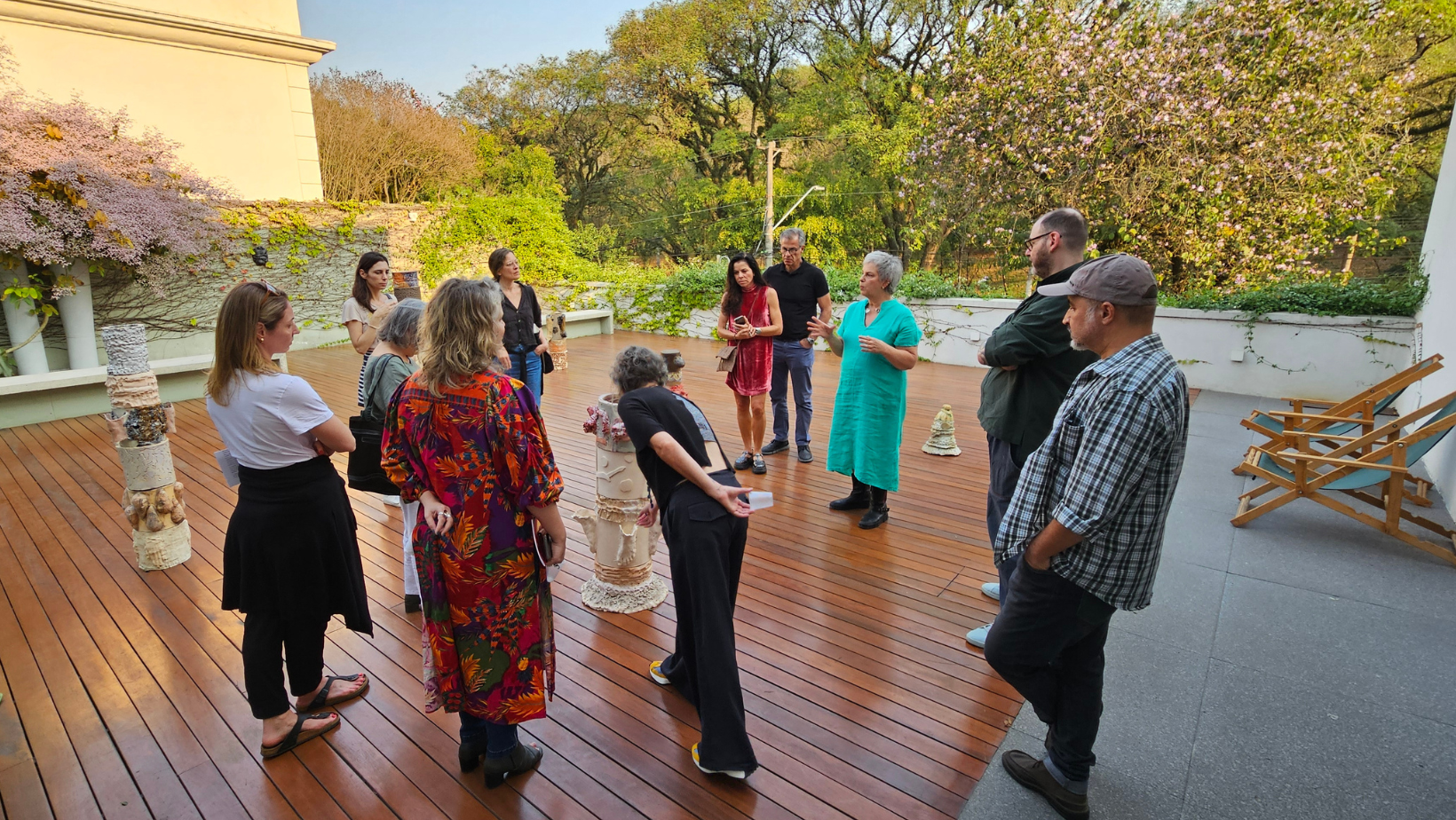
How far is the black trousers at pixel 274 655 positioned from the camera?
200 centimetres

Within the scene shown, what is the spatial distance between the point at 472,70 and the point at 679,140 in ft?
26.0

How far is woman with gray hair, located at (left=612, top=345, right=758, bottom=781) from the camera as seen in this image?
1847 millimetres

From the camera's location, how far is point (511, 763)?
76.9 inches

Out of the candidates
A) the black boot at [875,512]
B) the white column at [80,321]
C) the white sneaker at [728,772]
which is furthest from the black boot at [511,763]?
the white column at [80,321]

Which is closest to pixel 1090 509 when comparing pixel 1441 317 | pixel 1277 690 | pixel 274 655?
pixel 1277 690

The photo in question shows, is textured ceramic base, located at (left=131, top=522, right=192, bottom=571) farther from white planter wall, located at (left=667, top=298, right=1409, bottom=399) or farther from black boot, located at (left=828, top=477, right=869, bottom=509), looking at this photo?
white planter wall, located at (left=667, top=298, right=1409, bottom=399)

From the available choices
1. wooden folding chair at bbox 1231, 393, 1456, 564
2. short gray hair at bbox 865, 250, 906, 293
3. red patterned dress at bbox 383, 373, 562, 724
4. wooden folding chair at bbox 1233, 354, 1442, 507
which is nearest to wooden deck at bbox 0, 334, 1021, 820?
red patterned dress at bbox 383, 373, 562, 724

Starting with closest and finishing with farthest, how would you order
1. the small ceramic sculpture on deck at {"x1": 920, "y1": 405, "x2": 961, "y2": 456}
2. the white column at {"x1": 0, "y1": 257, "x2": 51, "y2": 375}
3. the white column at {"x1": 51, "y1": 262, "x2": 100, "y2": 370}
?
the small ceramic sculpture on deck at {"x1": 920, "y1": 405, "x2": 961, "y2": 456}
the white column at {"x1": 0, "y1": 257, "x2": 51, "y2": 375}
the white column at {"x1": 51, "y1": 262, "x2": 100, "y2": 370}

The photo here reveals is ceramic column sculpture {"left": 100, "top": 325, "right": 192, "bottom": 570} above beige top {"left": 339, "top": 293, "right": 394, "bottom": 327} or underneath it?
underneath

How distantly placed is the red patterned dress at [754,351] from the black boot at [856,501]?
3.12 feet

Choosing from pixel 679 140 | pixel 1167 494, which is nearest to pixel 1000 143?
pixel 1167 494

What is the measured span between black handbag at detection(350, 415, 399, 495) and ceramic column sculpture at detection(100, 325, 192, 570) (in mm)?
1299

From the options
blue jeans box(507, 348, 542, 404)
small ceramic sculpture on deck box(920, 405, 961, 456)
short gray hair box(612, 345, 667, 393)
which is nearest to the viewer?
short gray hair box(612, 345, 667, 393)

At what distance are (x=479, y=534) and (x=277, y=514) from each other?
714mm
